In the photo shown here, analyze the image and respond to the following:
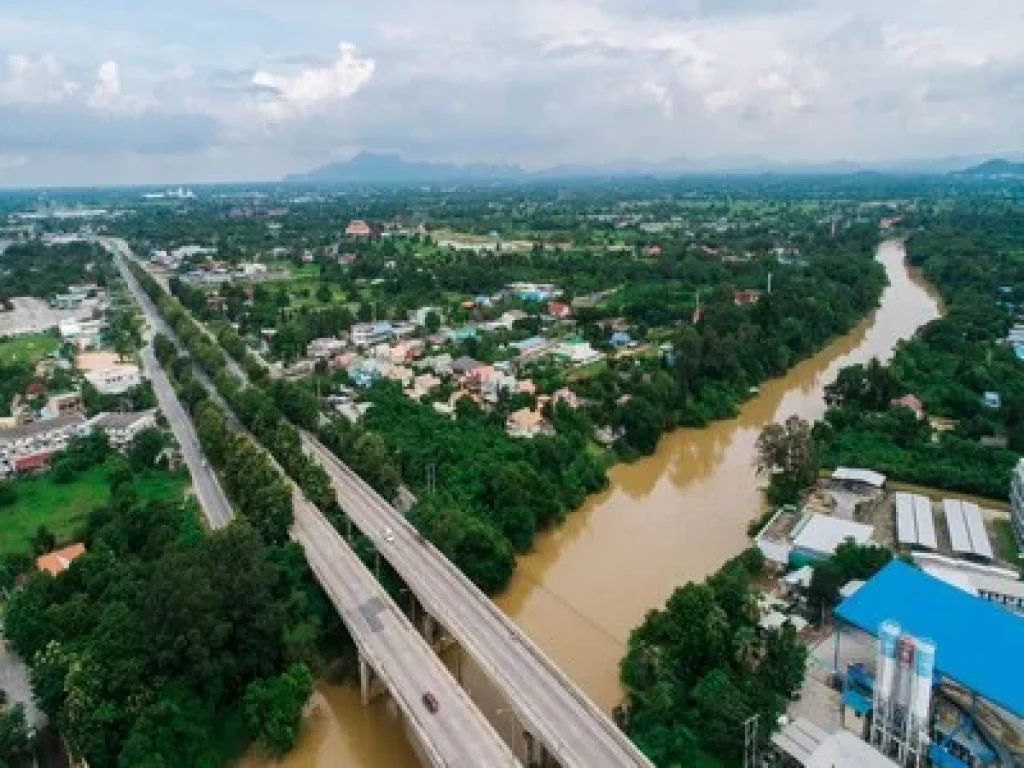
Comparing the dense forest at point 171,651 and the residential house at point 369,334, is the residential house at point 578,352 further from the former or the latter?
the dense forest at point 171,651

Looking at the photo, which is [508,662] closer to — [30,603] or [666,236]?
[30,603]

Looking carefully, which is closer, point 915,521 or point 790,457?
point 915,521

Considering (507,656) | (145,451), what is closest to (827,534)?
(507,656)

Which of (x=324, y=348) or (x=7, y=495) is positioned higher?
(x=324, y=348)

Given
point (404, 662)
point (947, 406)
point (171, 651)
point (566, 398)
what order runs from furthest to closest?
point (566, 398)
point (947, 406)
point (404, 662)
point (171, 651)

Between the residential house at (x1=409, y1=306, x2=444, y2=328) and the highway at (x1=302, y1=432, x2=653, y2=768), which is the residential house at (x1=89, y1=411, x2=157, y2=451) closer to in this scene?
Answer: the highway at (x1=302, y1=432, x2=653, y2=768)

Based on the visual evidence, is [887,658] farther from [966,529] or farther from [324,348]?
[324,348]
